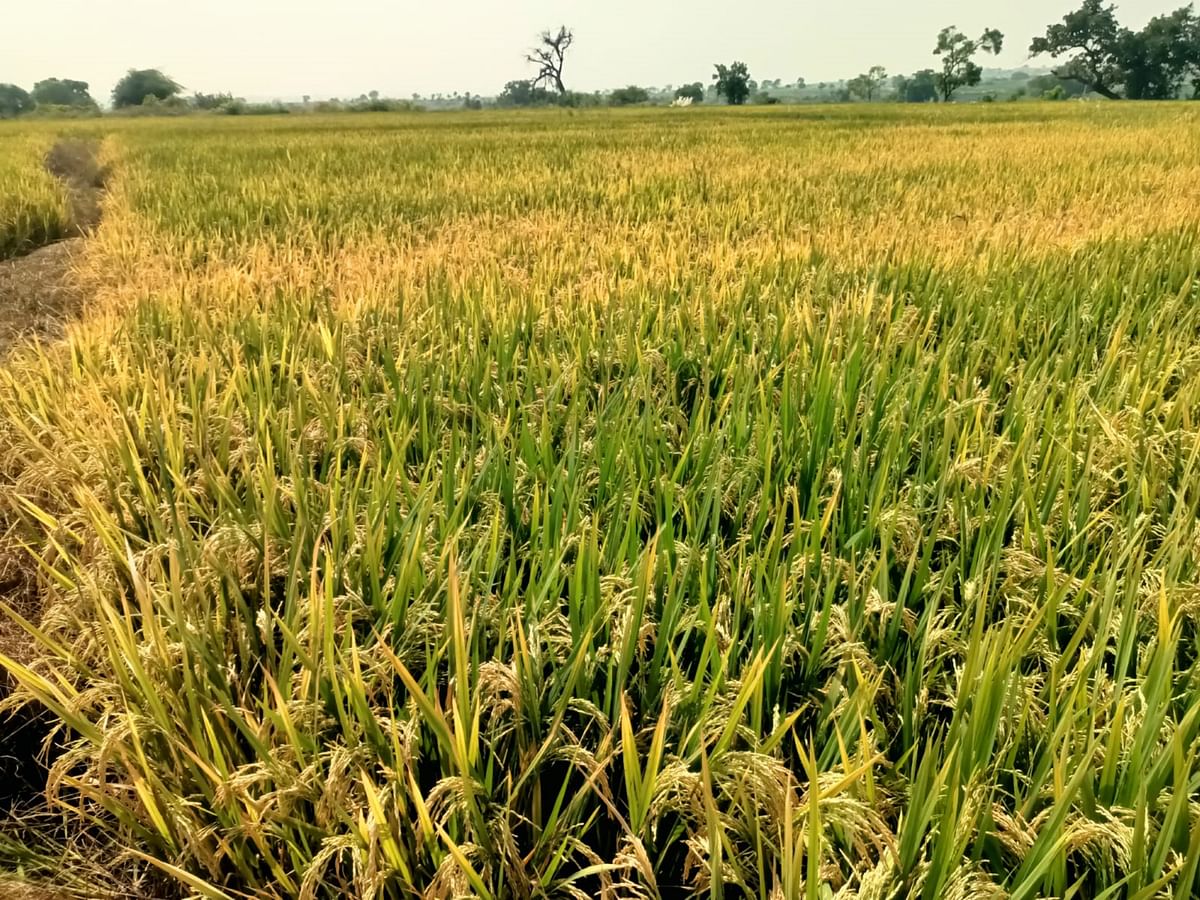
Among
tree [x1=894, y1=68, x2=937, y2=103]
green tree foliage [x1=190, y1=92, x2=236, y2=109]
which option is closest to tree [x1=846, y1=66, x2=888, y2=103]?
tree [x1=894, y1=68, x2=937, y2=103]

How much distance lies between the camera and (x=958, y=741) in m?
0.92

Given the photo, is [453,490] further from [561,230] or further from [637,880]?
[561,230]

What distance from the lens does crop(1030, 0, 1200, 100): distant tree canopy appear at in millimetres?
55312

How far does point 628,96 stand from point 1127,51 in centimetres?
3866

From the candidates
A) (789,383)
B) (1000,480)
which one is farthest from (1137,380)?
(789,383)

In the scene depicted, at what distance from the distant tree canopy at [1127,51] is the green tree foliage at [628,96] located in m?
31.3

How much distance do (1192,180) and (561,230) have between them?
6.23m

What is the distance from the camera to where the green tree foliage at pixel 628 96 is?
213 feet

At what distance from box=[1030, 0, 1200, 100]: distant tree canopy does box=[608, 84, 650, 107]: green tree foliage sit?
31.3 m

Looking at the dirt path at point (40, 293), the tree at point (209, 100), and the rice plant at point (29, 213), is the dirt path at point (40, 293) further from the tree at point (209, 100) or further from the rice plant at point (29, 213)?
the tree at point (209, 100)

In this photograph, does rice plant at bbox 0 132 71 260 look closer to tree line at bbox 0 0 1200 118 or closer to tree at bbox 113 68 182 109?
tree line at bbox 0 0 1200 118

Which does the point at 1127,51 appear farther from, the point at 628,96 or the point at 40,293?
the point at 40,293

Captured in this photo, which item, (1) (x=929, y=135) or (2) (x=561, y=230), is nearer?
(2) (x=561, y=230)

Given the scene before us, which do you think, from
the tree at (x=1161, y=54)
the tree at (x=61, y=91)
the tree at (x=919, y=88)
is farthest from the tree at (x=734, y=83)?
the tree at (x=61, y=91)
